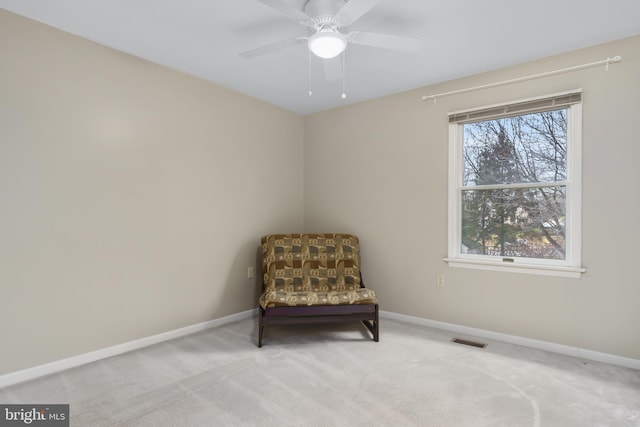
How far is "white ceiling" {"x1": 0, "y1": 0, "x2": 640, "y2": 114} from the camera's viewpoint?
6.92 ft

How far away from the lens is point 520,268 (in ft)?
9.45

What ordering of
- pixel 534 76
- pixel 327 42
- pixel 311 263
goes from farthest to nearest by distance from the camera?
pixel 311 263, pixel 534 76, pixel 327 42

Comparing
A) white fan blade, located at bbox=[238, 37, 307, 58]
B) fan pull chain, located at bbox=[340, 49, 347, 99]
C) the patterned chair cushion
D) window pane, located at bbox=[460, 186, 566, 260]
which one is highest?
fan pull chain, located at bbox=[340, 49, 347, 99]

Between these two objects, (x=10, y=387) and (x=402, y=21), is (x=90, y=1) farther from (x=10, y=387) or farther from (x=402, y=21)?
(x=10, y=387)

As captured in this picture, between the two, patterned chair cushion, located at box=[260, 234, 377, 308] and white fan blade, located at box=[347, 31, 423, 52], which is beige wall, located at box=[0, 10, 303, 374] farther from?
white fan blade, located at box=[347, 31, 423, 52]

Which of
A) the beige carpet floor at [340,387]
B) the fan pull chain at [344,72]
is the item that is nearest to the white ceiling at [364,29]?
the fan pull chain at [344,72]

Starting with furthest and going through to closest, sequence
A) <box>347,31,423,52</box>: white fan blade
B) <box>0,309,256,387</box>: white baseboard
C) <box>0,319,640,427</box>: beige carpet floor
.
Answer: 1. <box>0,309,256,387</box>: white baseboard
2. <box>347,31,423,52</box>: white fan blade
3. <box>0,319,640,427</box>: beige carpet floor

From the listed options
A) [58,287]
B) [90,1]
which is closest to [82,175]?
[58,287]

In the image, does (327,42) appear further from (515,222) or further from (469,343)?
(469,343)

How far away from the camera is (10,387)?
2146 mm

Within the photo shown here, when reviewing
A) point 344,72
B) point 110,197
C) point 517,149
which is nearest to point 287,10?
point 344,72

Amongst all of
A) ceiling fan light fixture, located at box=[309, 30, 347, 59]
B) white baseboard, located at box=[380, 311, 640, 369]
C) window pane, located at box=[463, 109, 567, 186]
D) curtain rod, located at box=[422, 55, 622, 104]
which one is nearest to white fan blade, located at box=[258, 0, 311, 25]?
ceiling fan light fixture, located at box=[309, 30, 347, 59]

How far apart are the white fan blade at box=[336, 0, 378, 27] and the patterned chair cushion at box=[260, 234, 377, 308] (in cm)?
216

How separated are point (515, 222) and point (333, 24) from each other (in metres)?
2.24
